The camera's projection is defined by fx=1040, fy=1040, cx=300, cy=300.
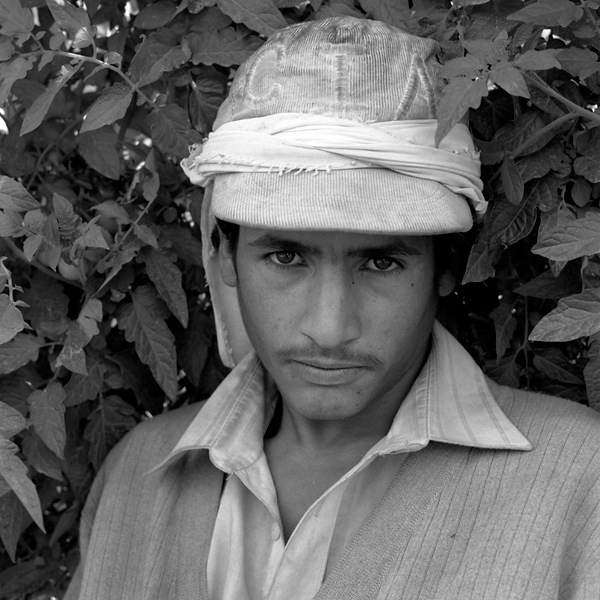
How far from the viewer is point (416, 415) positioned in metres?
1.94

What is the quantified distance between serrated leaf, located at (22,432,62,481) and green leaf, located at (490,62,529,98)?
3.86 feet

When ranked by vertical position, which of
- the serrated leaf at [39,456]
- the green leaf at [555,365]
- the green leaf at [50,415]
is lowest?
the serrated leaf at [39,456]

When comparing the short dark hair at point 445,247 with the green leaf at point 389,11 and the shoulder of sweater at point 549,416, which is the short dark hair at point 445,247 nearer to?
the shoulder of sweater at point 549,416

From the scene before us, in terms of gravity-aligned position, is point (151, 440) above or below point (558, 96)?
below

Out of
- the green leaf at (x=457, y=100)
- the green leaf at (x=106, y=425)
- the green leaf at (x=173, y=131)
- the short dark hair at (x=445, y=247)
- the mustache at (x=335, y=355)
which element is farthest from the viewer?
the green leaf at (x=106, y=425)

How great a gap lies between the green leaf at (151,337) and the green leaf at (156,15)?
57cm

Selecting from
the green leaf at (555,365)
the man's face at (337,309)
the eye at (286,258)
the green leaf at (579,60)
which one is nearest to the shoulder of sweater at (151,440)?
the man's face at (337,309)

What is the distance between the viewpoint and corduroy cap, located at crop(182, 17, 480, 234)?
1754 mm

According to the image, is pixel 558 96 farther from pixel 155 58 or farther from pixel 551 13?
pixel 155 58

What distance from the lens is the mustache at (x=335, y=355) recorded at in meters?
1.84

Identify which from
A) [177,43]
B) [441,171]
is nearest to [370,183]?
[441,171]

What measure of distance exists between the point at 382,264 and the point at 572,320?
1.13ft

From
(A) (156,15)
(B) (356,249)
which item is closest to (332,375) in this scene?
(B) (356,249)

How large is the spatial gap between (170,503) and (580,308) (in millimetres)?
921
